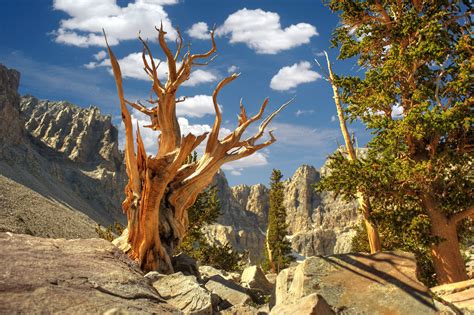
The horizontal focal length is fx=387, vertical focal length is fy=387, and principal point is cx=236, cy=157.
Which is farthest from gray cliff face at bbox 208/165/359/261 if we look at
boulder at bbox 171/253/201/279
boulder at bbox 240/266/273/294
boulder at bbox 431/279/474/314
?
boulder at bbox 431/279/474/314

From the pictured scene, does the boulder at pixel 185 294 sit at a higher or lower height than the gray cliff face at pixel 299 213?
lower

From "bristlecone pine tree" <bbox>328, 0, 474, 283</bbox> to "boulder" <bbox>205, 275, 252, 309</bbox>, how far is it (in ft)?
13.2

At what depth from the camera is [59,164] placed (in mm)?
115938

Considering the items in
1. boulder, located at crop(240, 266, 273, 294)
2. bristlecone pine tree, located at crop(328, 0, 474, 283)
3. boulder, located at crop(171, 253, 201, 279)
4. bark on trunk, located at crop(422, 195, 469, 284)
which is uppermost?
bristlecone pine tree, located at crop(328, 0, 474, 283)

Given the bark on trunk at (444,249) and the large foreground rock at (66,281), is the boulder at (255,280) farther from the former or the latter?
the large foreground rock at (66,281)

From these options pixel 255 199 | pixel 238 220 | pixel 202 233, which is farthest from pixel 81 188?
pixel 202 233

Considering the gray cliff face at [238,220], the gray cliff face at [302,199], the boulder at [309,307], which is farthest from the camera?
the gray cliff face at [302,199]

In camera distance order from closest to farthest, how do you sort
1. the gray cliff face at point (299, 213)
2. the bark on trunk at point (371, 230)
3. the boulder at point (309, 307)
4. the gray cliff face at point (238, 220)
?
the boulder at point (309, 307) < the bark on trunk at point (371, 230) < the gray cliff face at point (299, 213) < the gray cliff face at point (238, 220)

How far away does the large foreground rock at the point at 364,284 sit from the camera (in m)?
5.55

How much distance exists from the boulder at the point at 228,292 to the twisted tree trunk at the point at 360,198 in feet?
15.5

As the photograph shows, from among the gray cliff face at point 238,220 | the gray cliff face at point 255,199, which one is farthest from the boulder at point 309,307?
the gray cliff face at point 255,199

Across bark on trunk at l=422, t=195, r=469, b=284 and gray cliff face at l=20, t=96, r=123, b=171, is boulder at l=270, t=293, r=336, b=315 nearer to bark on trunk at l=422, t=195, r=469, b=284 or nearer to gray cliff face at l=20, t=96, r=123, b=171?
bark on trunk at l=422, t=195, r=469, b=284

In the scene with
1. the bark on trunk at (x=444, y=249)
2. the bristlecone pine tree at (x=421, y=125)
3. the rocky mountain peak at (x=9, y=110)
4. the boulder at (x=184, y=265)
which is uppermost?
the rocky mountain peak at (x=9, y=110)

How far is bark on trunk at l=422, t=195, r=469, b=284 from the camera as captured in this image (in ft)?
33.5
